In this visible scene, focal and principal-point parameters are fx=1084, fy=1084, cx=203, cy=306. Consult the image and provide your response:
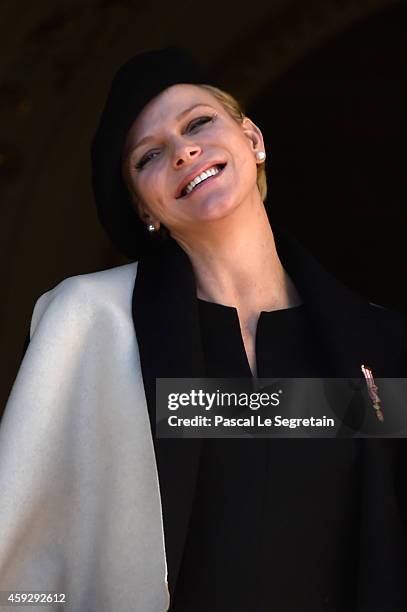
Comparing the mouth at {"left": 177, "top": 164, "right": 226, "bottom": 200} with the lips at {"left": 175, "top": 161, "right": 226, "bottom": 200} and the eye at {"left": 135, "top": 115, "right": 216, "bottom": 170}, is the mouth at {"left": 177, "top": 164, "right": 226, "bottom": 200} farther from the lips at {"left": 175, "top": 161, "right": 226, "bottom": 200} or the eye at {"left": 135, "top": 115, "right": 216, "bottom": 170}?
the eye at {"left": 135, "top": 115, "right": 216, "bottom": 170}

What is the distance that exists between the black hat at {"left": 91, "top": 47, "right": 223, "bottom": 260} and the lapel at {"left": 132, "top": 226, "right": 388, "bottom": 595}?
12 cm

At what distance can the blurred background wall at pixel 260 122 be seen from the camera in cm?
372

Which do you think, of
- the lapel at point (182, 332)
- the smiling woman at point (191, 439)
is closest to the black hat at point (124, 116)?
the smiling woman at point (191, 439)

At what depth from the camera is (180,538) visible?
209 centimetres

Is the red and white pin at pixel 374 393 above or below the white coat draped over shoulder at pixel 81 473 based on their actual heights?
above

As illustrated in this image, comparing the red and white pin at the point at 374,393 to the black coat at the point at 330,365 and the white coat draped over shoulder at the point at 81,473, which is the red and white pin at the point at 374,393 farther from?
the white coat draped over shoulder at the point at 81,473

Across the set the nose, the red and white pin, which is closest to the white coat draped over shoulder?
the nose

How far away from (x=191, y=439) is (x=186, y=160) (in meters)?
0.59

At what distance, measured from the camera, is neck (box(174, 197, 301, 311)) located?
93.4 inches

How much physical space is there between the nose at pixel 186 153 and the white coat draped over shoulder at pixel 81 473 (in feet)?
1.18

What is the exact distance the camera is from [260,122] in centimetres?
412

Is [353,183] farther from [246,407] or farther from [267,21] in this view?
[246,407]

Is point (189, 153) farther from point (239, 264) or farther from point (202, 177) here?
point (239, 264)

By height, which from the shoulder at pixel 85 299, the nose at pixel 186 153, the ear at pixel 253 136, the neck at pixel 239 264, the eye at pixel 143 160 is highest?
the ear at pixel 253 136
